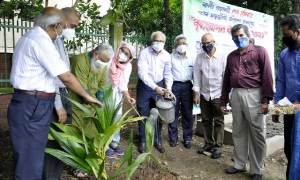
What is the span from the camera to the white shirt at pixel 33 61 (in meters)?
2.47

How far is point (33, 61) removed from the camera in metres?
2.49

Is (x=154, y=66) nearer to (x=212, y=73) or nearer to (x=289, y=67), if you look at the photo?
(x=212, y=73)

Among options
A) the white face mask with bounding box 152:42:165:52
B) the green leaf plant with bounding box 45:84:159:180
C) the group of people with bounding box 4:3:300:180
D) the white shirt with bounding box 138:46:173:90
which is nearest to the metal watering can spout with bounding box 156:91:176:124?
the group of people with bounding box 4:3:300:180

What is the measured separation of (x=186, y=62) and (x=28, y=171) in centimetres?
297

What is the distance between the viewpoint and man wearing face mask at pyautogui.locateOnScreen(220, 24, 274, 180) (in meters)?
3.59

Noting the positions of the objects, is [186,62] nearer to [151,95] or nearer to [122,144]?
[151,95]

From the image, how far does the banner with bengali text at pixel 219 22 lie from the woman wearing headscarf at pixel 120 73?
1.59 m

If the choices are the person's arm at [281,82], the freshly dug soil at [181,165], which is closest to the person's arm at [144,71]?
the freshly dug soil at [181,165]

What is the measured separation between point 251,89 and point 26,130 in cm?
260

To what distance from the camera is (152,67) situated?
14.6ft

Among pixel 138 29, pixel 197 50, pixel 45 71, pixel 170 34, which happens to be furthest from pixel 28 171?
pixel 170 34

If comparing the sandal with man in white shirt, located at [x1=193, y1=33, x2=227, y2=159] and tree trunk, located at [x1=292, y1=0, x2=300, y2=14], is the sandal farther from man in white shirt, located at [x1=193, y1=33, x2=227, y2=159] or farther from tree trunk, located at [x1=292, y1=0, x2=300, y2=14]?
tree trunk, located at [x1=292, y1=0, x2=300, y2=14]

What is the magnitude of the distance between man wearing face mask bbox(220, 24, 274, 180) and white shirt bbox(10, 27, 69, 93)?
2222 millimetres

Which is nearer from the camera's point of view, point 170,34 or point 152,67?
point 152,67
